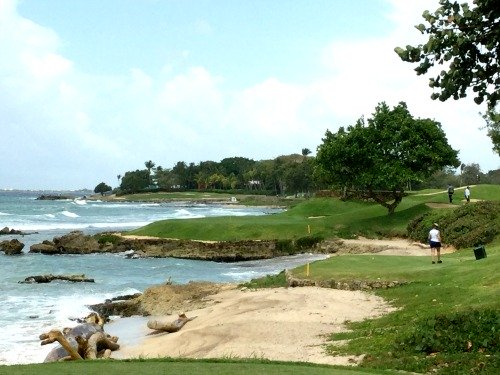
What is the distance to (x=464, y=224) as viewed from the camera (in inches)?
1651

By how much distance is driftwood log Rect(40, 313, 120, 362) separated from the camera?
59.4 feet

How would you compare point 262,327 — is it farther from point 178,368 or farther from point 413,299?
point 178,368

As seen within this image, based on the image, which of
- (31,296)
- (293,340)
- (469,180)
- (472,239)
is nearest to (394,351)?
(293,340)

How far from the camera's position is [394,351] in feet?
46.4

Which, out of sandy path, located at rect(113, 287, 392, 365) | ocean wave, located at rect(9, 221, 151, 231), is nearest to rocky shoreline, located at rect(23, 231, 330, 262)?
sandy path, located at rect(113, 287, 392, 365)

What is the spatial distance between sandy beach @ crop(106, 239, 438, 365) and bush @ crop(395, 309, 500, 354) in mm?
1379

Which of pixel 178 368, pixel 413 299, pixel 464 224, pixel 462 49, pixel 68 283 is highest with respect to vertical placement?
pixel 462 49

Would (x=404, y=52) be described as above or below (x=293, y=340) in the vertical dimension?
above

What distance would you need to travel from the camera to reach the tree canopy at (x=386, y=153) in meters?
51.0

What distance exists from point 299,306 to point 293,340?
13.7 ft

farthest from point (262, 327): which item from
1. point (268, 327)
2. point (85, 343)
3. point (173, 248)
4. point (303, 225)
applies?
→ point (303, 225)

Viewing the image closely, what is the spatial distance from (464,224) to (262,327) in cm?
2652

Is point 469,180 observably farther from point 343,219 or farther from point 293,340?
point 293,340

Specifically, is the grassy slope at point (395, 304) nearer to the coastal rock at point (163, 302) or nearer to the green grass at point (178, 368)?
the green grass at point (178, 368)
